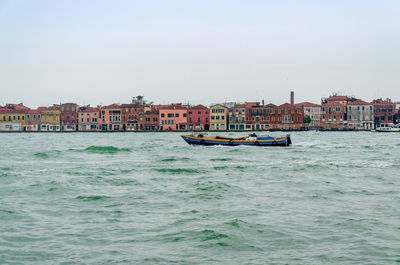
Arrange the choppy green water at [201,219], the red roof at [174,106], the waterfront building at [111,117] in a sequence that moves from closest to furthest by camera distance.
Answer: the choppy green water at [201,219]
the red roof at [174,106]
the waterfront building at [111,117]

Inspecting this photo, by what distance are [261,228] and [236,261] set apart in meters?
2.02

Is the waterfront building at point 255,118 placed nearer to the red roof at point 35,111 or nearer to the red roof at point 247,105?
the red roof at point 247,105

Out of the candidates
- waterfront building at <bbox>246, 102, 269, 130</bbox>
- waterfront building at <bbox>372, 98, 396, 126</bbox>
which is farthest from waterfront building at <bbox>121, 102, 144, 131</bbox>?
waterfront building at <bbox>372, 98, 396, 126</bbox>

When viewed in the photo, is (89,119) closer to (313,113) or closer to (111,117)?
(111,117)

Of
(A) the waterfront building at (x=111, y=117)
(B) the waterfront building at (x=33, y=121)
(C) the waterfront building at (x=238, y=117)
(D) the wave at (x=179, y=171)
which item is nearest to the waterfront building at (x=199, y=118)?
(C) the waterfront building at (x=238, y=117)

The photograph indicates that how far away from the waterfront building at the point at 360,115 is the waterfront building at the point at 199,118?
2736cm

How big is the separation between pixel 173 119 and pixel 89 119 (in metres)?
17.5

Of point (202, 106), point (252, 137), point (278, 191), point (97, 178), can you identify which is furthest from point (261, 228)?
point (202, 106)

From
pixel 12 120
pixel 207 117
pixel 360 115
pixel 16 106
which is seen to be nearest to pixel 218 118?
pixel 207 117

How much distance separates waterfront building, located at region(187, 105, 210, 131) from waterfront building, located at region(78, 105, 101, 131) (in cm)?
1874

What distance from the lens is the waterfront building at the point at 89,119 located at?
9425cm

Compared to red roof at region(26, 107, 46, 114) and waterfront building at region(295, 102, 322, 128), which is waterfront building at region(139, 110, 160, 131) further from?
waterfront building at region(295, 102, 322, 128)

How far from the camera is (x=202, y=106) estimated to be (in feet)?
297

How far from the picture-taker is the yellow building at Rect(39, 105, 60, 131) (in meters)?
95.2
